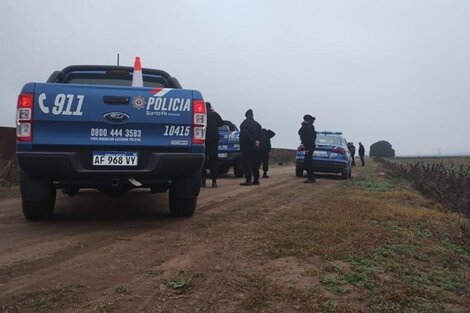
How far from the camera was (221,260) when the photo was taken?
4477 millimetres

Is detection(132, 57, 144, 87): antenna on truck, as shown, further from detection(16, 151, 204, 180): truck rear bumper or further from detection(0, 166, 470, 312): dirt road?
detection(0, 166, 470, 312): dirt road

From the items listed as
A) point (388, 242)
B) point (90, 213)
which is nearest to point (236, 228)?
point (388, 242)

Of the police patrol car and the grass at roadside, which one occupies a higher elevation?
the police patrol car

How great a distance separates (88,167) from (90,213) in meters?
1.80

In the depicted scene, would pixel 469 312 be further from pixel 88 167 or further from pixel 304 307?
pixel 88 167

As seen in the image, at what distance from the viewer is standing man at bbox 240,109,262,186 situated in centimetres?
1259

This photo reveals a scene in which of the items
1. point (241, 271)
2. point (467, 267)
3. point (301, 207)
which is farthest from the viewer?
point (301, 207)

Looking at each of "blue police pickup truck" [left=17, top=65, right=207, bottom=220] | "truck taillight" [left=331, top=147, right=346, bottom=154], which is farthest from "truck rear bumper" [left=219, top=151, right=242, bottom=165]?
"blue police pickup truck" [left=17, top=65, right=207, bottom=220]

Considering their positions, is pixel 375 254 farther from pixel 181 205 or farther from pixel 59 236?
pixel 59 236

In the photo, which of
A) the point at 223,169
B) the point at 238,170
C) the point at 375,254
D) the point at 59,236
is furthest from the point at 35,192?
the point at 223,169

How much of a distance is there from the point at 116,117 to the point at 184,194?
1.40 meters

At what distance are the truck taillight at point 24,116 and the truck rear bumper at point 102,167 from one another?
205 mm

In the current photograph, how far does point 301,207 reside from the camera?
7.98 metres

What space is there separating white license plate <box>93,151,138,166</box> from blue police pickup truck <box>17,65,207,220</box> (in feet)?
0.04
